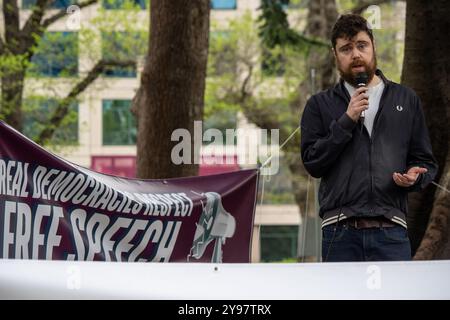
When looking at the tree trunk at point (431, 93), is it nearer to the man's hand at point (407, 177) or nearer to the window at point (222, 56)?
the man's hand at point (407, 177)

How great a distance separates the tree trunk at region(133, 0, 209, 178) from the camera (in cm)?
1024

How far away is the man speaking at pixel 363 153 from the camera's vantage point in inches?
175

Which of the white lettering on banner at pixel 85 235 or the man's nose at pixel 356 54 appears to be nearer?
the man's nose at pixel 356 54

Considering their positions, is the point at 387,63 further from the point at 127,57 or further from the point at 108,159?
the point at 108,159

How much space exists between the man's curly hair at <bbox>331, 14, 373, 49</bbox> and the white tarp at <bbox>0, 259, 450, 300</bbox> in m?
1.99

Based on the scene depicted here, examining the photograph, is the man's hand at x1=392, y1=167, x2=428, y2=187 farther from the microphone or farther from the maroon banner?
the maroon banner

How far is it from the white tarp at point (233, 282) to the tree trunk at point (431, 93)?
4525 millimetres

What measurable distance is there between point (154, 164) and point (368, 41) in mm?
5857

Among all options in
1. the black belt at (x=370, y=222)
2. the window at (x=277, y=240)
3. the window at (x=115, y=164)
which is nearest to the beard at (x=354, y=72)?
the black belt at (x=370, y=222)

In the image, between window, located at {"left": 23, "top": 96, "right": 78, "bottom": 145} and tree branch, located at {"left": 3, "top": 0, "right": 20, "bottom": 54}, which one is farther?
window, located at {"left": 23, "top": 96, "right": 78, "bottom": 145}

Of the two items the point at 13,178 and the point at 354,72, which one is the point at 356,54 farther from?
the point at 13,178

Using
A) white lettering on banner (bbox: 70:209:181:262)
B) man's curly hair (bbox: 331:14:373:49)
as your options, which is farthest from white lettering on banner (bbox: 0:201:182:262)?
man's curly hair (bbox: 331:14:373:49)

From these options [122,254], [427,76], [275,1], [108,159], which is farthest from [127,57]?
[122,254]
